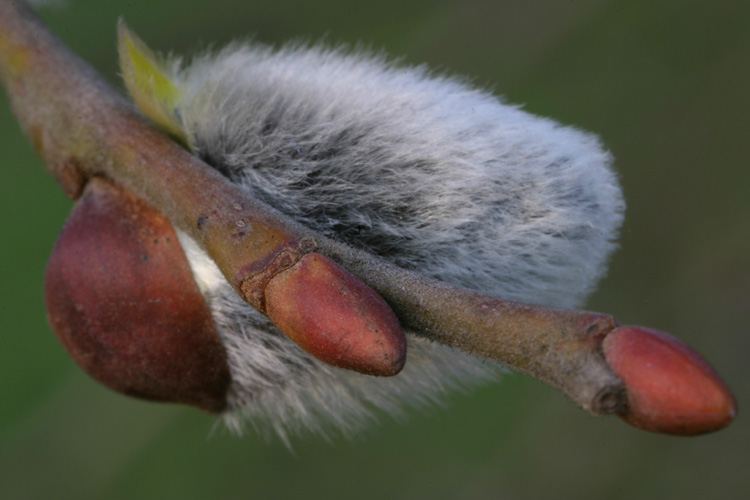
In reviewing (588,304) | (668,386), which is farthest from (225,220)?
(588,304)

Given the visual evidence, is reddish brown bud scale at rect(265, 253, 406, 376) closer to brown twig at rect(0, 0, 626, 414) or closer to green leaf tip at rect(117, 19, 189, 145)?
brown twig at rect(0, 0, 626, 414)

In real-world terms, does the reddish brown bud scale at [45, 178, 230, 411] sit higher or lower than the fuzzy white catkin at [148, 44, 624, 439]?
lower

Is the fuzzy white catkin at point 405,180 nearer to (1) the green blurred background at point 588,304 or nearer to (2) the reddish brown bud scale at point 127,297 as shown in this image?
(2) the reddish brown bud scale at point 127,297

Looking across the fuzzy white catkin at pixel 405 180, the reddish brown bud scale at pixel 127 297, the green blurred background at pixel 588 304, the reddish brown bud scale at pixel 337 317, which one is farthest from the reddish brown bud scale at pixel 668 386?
the green blurred background at pixel 588 304

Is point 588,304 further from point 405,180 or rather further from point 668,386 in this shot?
point 668,386

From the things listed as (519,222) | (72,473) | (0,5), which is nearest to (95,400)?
(72,473)

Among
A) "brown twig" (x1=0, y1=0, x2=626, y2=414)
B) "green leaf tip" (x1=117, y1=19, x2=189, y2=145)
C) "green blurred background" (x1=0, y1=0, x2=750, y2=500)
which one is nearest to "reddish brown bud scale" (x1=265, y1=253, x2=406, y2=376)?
"brown twig" (x1=0, y1=0, x2=626, y2=414)
